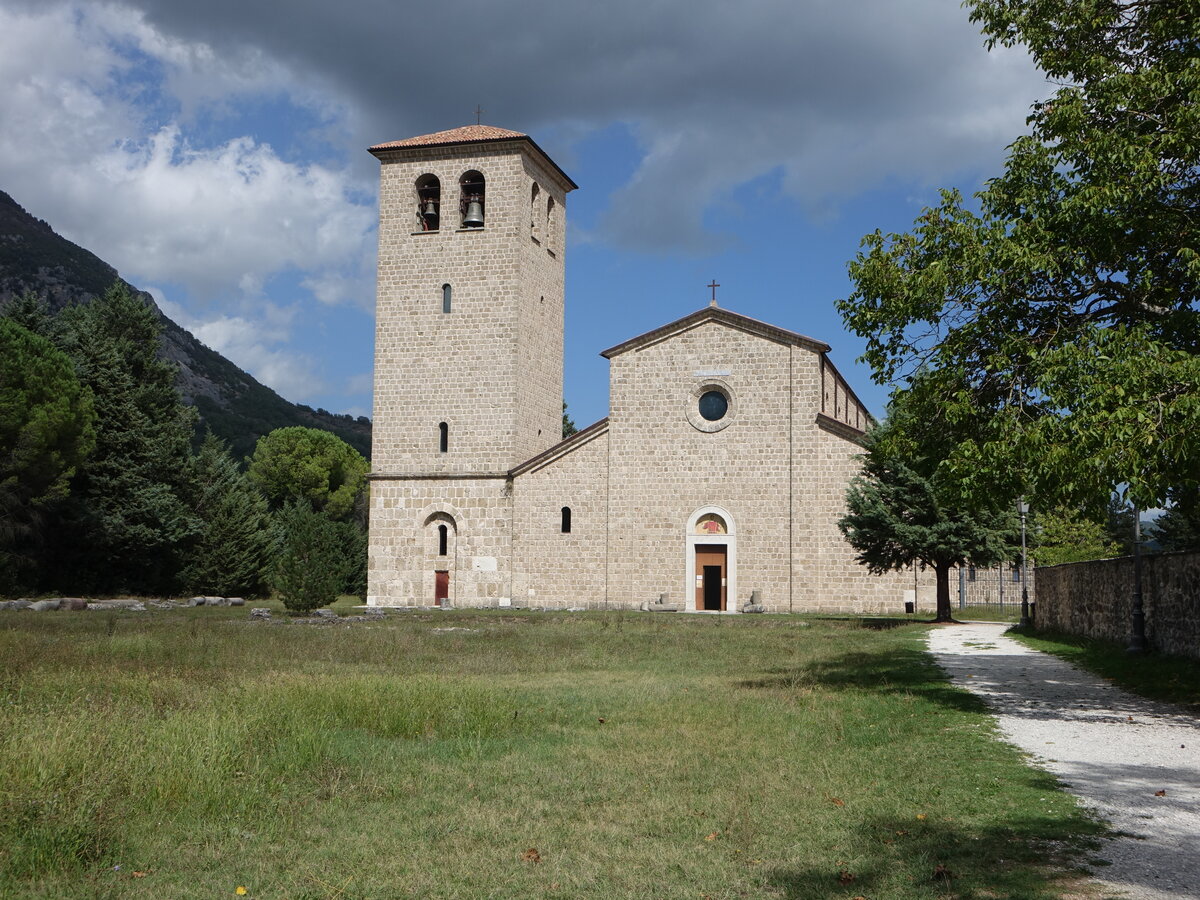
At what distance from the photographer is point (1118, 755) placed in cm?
805

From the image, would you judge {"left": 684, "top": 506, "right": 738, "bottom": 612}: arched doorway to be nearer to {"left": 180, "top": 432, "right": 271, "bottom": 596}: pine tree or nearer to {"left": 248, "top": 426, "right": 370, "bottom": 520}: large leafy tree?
{"left": 180, "top": 432, "right": 271, "bottom": 596}: pine tree

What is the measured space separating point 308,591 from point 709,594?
14212 mm

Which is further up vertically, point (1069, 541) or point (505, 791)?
point (1069, 541)

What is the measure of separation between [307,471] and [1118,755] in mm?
58180

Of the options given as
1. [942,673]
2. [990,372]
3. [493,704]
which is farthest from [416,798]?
[942,673]

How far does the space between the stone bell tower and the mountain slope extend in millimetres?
39171

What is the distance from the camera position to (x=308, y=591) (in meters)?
28.1

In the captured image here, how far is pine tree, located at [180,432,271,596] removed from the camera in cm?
4038

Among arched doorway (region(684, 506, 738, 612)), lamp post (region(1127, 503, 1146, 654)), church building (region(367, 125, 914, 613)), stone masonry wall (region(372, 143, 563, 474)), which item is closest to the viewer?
lamp post (region(1127, 503, 1146, 654))

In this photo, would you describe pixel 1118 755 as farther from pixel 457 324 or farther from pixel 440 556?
pixel 457 324

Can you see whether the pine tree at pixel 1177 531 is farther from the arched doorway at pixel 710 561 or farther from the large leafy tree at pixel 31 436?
the large leafy tree at pixel 31 436

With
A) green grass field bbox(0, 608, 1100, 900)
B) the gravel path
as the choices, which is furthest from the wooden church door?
green grass field bbox(0, 608, 1100, 900)

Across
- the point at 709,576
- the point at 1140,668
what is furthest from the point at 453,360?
the point at 1140,668

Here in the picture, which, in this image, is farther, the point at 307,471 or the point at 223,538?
the point at 307,471
